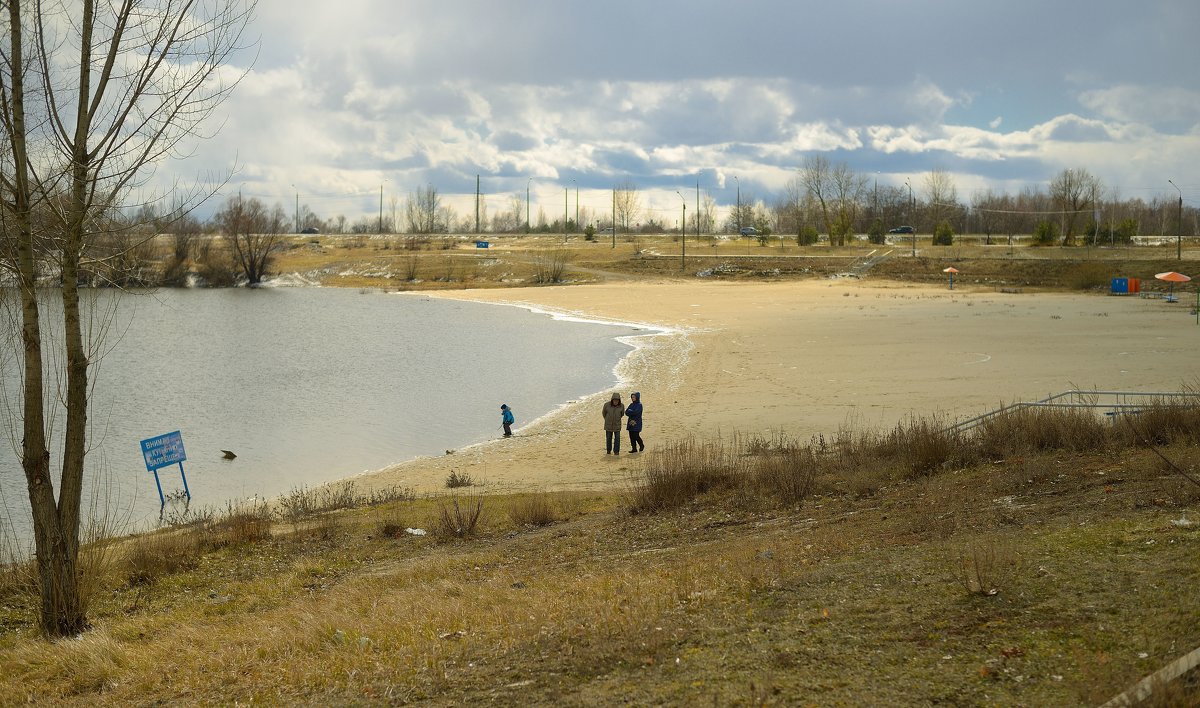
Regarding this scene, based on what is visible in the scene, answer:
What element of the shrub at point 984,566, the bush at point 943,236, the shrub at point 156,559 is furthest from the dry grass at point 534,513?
the bush at point 943,236

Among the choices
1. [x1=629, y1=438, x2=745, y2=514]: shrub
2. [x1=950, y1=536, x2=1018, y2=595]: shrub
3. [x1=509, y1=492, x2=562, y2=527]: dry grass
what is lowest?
[x1=509, y1=492, x2=562, y2=527]: dry grass

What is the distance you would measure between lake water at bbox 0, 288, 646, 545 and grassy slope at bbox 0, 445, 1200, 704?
2.66 m

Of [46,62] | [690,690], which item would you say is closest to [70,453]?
[46,62]

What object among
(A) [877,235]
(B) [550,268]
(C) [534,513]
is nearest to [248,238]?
(B) [550,268]

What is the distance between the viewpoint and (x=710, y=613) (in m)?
7.17

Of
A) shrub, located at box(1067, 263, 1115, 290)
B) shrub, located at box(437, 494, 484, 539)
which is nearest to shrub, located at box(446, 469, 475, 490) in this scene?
shrub, located at box(437, 494, 484, 539)

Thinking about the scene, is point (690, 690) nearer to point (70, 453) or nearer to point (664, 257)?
point (70, 453)

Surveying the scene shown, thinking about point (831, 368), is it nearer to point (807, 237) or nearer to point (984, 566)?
point (984, 566)

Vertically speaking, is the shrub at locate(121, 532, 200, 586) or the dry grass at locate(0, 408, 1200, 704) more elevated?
the dry grass at locate(0, 408, 1200, 704)

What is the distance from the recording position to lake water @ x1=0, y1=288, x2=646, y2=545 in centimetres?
2264

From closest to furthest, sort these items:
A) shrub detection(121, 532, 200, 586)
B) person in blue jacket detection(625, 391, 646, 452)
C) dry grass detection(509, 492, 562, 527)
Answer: shrub detection(121, 532, 200, 586) → dry grass detection(509, 492, 562, 527) → person in blue jacket detection(625, 391, 646, 452)

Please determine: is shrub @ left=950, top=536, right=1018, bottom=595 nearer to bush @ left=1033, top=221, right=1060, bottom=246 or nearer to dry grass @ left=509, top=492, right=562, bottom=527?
dry grass @ left=509, top=492, right=562, bottom=527

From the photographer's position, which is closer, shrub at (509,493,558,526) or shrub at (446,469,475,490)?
shrub at (509,493,558,526)

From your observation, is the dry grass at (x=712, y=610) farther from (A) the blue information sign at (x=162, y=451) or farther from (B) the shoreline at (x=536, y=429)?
(A) the blue information sign at (x=162, y=451)
